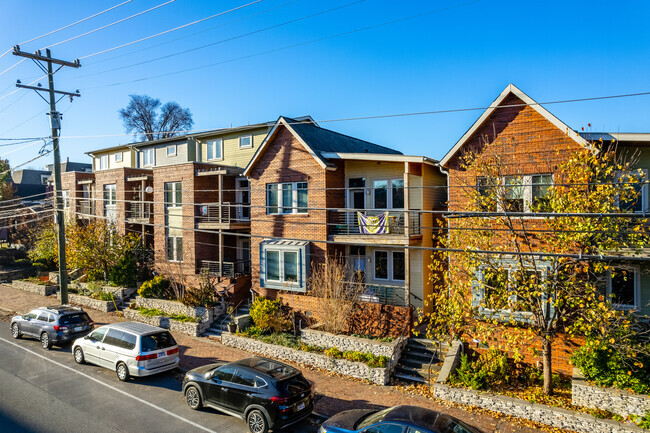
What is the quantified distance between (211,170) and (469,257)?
17.6 metres

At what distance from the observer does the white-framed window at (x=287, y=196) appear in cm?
2073

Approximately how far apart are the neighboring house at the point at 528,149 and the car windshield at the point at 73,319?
16.5 m

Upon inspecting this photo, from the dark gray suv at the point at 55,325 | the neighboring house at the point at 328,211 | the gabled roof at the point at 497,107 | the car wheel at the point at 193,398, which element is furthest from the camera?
the neighboring house at the point at 328,211

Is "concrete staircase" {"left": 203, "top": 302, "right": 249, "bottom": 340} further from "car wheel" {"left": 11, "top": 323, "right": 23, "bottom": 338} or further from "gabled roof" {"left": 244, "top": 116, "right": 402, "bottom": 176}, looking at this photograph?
"car wheel" {"left": 11, "top": 323, "right": 23, "bottom": 338}

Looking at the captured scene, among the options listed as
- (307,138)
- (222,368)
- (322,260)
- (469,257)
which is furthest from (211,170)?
(469,257)

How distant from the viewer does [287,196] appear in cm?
2122

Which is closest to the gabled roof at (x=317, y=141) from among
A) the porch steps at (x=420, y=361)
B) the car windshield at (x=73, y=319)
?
the porch steps at (x=420, y=361)

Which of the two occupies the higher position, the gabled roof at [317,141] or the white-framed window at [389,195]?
the gabled roof at [317,141]

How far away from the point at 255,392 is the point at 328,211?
9.97m

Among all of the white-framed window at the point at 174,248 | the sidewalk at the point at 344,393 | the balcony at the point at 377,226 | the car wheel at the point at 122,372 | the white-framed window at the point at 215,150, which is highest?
the white-framed window at the point at 215,150

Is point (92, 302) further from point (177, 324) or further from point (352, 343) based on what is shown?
point (352, 343)

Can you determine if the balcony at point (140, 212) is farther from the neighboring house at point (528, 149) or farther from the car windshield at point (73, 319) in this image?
the neighboring house at point (528, 149)

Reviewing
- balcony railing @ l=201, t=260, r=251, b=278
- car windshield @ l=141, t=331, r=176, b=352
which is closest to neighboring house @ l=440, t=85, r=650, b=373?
car windshield @ l=141, t=331, r=176, b=352

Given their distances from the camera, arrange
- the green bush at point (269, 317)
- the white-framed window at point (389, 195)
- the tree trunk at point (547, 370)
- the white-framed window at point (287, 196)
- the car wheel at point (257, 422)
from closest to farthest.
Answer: the car wheel at point (257, 422) < the tree trunk at point (547, 370) < the green bush at point (269, 317) < the white-framed window at point (389, 195) < the white-framed window at point (287, 196)
